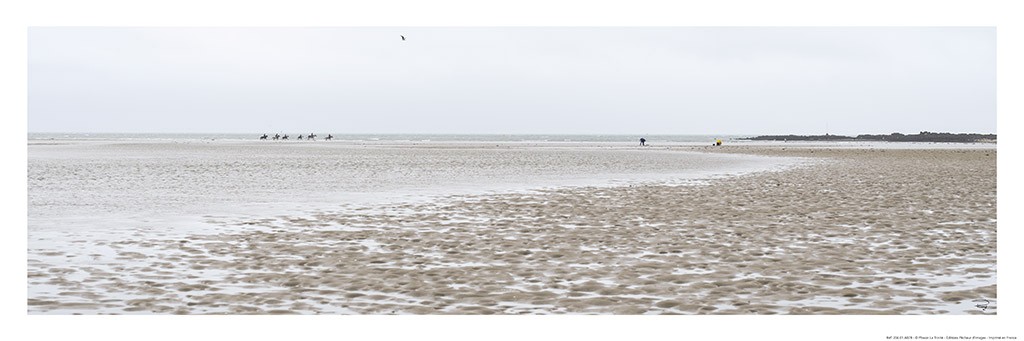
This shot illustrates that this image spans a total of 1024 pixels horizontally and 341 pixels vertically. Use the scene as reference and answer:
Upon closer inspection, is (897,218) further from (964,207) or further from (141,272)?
(141,272)

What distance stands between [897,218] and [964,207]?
3.48 metres

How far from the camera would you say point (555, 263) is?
12141 mm

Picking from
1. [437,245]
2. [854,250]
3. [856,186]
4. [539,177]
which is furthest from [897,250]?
[539,177]

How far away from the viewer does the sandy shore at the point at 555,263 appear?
957 cm

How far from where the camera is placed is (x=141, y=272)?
11.3 m

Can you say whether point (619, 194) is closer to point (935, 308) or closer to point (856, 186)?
point (856, 186)

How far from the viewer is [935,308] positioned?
30.4 ft

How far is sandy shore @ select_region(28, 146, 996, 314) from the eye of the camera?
9570 mm

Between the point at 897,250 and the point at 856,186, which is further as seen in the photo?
the point at 856,186
